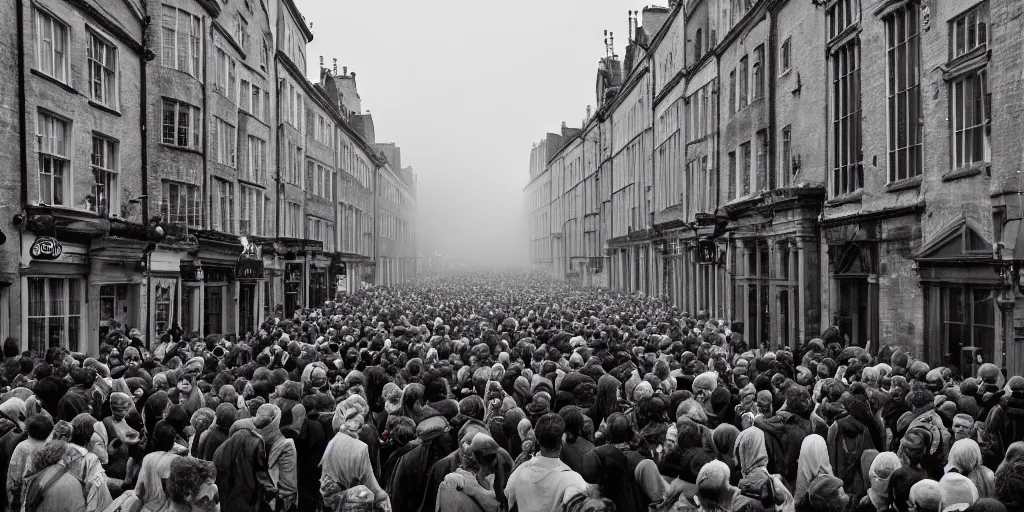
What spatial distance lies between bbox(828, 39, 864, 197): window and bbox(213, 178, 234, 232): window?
18.4m

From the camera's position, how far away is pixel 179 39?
25719mm

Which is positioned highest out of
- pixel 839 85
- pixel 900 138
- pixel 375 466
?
pixel 839 85

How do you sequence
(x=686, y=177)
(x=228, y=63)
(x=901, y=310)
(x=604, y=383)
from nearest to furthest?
(x=604, y=383)
(x=901, y=310)
(x=228, y=63)
(x=686, y=177)

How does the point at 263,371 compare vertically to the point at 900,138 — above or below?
below

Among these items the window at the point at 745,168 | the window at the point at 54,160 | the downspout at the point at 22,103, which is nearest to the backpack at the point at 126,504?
the downspout at the point at 22,103

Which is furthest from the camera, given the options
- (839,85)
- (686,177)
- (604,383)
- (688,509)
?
(686,177)

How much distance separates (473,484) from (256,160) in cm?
2984

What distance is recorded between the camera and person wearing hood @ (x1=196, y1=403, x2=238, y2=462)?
7719mm

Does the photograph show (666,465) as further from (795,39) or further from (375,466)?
(795,39)

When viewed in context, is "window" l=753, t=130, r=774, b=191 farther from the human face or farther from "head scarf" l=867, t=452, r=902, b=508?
"head scarf" l=867, t=452, r=902, b=508

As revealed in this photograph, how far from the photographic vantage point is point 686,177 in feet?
121

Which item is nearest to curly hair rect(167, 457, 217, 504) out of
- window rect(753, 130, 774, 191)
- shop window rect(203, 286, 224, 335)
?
window rect(753, 130, 774, 191)

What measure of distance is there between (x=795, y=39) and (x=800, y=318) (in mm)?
7341

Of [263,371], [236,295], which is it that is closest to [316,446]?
[263,371]
